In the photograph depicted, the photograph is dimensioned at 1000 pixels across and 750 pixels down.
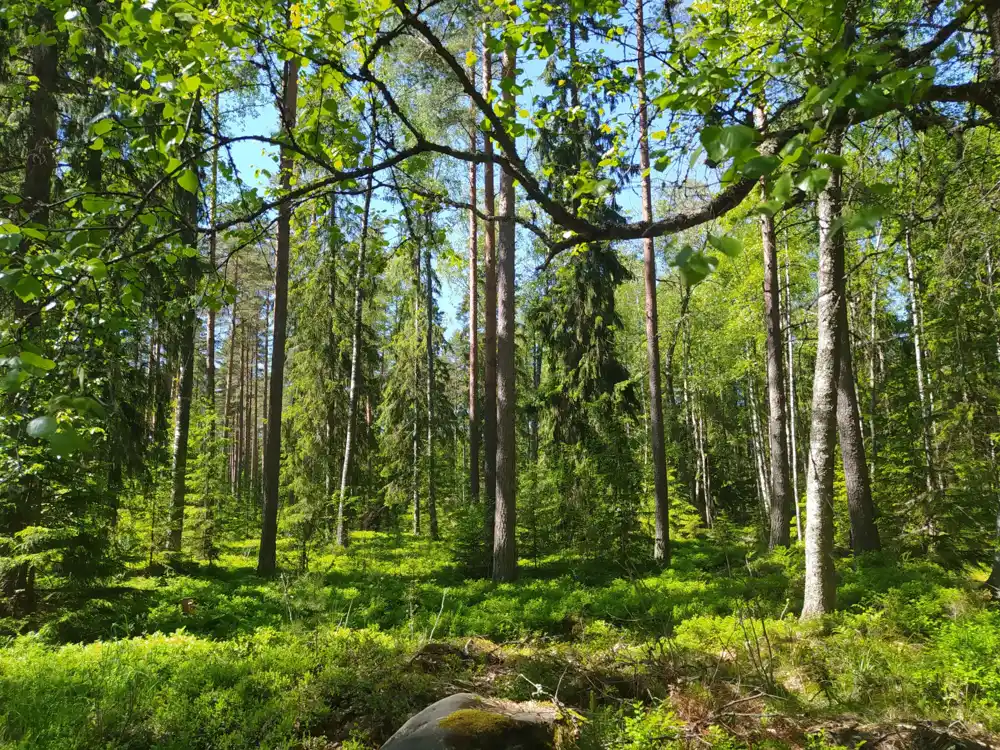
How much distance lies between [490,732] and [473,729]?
115mm

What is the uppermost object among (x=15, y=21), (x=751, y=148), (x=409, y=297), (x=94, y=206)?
(x=409, y=297)

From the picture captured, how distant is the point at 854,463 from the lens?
9562 millimetres

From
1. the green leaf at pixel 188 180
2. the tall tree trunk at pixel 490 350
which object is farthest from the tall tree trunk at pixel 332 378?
the green leaf at pixel 188 180

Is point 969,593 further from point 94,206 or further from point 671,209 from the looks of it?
point 94,206

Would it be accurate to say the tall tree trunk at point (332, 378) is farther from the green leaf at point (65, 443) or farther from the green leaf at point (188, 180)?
the green leaf at point (65, 443)

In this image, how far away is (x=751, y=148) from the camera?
3.96 feet

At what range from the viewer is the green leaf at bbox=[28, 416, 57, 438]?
1.20 meters

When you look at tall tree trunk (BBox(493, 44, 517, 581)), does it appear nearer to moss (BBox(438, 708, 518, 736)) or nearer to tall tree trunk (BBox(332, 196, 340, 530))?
moss (BBox(438, 708, 518, 736))

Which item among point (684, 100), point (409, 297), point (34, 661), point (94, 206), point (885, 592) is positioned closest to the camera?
point (684, 100)

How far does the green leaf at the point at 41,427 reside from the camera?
120cm

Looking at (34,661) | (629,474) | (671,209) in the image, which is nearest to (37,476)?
(34,661)

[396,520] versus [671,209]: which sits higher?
[671,209]

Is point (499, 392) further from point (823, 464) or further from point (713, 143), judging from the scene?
point (713, 143)

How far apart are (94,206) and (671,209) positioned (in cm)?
281
